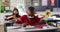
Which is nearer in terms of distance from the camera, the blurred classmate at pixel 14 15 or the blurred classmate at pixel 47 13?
the blurred classmate at pixel 14 15

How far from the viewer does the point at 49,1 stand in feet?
7.70

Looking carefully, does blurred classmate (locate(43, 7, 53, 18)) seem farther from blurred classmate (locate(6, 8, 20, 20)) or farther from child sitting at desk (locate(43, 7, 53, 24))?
blurred classmate (locate(6, 8, 20, 20))

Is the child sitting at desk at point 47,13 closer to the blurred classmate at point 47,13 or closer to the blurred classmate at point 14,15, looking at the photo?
the blurred classmate at point 47,13

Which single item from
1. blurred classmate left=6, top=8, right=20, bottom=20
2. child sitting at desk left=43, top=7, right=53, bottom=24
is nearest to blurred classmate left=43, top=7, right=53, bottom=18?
child sitting at desk left=43, top=7, right=53, bottom=24

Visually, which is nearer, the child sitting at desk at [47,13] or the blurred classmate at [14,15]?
the blurred classmate at [14,15]

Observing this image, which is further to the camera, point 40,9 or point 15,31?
point 40,9

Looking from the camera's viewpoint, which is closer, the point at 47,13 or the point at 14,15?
the point at 14,15

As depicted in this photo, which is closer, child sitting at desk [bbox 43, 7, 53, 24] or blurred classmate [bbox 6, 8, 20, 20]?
blurred classmate [bbox 6, 8, 20, 20]

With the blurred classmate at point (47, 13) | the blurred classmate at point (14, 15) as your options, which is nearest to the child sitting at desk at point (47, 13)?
the blurred classmate at point (47, 13)

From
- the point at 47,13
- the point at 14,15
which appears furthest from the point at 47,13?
the point at 14,15

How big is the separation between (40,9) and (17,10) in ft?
1.19

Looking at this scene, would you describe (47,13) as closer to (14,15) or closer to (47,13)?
(47,13)

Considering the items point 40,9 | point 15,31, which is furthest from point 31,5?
point 15,31

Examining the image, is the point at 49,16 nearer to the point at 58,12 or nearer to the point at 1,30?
the point at 58,12
